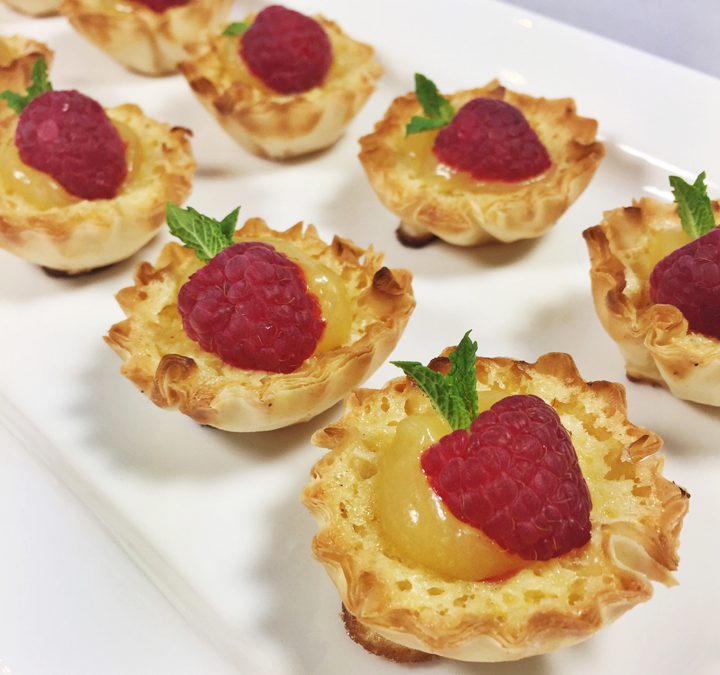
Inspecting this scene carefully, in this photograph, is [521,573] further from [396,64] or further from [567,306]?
[396,64]

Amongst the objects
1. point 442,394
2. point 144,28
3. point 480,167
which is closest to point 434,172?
point 480,167

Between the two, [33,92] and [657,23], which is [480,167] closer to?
[33,92]

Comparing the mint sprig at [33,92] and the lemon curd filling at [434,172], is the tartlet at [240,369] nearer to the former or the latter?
the lemon curd filling at [434,172]

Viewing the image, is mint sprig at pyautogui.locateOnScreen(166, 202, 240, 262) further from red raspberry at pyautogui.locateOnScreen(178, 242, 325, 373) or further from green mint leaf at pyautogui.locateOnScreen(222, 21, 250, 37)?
green mint leaf at pyautogui.locateOnScreen(222, 21, 250, 37)

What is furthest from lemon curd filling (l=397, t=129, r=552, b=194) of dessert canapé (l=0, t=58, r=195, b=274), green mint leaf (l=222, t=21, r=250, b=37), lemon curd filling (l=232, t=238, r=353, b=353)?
green mint leaf (l=222, t=21, r=250, b=37)

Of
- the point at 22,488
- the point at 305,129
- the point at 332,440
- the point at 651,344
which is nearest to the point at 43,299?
the point at 22,488

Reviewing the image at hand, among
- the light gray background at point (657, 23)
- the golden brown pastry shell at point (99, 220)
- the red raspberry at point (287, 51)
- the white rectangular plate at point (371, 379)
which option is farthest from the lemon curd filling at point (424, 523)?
the light gray background at point (657, 23)
